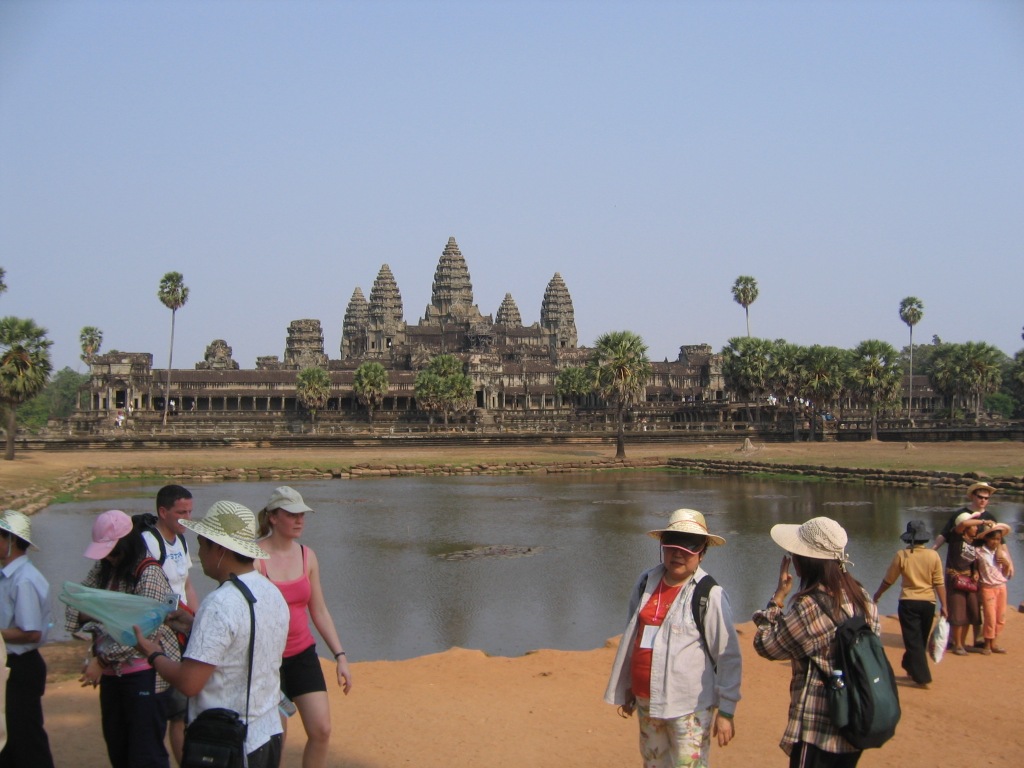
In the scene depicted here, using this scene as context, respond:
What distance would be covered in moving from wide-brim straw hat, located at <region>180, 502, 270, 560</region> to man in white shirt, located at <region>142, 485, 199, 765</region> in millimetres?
1196

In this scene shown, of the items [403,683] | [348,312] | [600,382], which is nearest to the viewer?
[403,683]

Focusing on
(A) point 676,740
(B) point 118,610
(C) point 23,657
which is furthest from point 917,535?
(C) point 23,657

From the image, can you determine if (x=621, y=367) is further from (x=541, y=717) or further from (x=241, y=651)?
(x=241, y=651)

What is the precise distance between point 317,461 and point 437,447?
1553cm

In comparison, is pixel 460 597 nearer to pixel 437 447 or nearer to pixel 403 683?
pixel 403 683

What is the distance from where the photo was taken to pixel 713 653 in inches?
223

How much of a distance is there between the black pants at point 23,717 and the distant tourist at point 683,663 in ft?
11.2

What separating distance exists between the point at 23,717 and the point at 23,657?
1.11 feet

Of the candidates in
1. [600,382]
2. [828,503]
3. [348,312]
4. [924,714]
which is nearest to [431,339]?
[348,312]

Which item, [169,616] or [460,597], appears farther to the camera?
[460,597]

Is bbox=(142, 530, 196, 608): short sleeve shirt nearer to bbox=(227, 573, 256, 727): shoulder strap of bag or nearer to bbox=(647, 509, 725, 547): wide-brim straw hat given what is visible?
bbox=(227, 573, 256, 727): shoulder strap of bag

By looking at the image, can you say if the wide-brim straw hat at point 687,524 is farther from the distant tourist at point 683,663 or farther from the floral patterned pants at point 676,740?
the floral patterned pants at point 676,740

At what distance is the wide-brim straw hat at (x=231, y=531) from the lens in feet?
17.5

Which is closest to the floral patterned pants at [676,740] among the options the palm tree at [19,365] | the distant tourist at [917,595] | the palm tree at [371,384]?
the distant tourist at [917,595]
